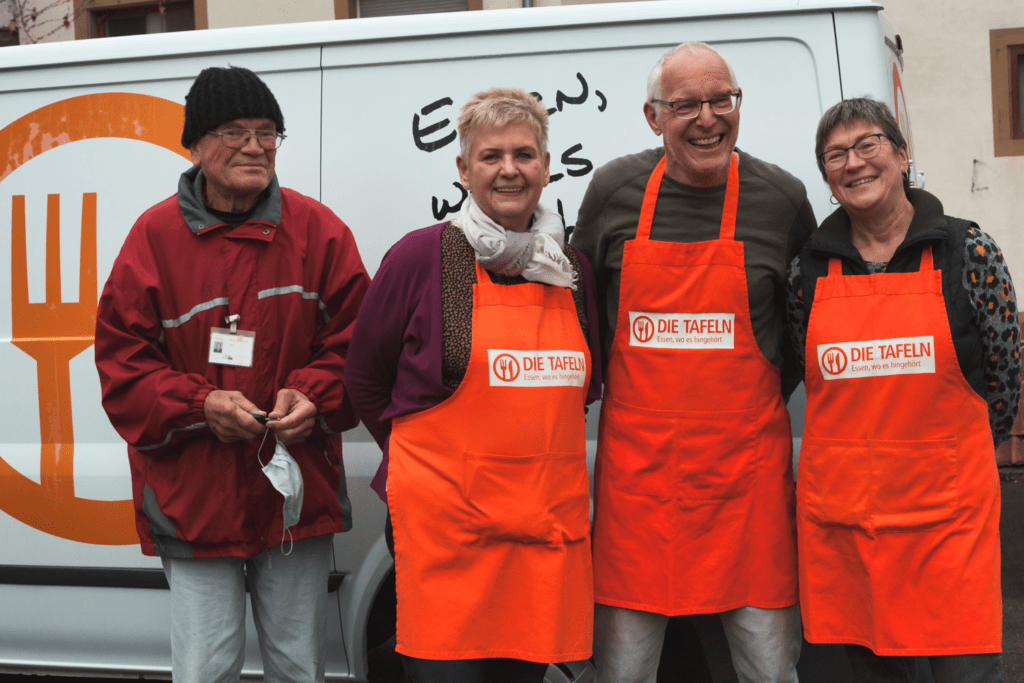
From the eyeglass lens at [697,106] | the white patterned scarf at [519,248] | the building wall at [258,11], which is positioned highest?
the building wall at [258,11]

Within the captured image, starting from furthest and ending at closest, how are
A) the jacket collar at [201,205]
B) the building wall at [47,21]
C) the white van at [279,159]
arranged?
the building wall at [47,21]
the white van at [279,159]
the jacket collar at [201,205]

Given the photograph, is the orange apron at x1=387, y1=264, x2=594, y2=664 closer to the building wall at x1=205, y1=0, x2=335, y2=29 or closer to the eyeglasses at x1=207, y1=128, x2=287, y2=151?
the eyeglasses at x1=207, y1=128, x2=287, y2=151

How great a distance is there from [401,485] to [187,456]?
22.0 inches

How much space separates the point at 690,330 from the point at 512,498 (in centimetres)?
59

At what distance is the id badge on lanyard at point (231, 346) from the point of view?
6.81 ft

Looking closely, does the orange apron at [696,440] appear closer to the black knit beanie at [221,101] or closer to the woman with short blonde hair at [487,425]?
the woman with short blonde hair at [487,425]

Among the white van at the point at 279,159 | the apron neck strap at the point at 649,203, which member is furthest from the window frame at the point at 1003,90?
the apron neck strap at the point at 649,203

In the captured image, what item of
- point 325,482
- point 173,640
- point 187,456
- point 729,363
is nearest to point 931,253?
point 729,363

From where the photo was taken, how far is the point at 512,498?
1.90m

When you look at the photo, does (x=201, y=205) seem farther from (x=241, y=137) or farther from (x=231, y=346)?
(x=231, y=346)

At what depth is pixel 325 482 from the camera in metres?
2.21

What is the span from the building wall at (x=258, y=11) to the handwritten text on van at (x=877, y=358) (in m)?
5.85

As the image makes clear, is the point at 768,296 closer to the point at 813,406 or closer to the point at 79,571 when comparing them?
the point at 813,406

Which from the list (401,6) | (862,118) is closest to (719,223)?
(862,118)
